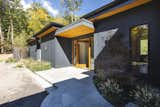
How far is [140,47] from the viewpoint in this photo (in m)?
5.00

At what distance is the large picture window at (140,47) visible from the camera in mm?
4708

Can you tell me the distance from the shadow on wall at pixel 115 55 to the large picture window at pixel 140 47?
0.31m

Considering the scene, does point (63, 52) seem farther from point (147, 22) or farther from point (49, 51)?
point (147, 22)

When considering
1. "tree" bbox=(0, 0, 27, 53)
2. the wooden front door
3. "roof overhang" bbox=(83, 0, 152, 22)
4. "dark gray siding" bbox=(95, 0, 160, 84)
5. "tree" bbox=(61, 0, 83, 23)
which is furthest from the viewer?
"tree" bbox=(61, 0, 83, 23)

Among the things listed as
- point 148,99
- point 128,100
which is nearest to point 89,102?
point 128,100

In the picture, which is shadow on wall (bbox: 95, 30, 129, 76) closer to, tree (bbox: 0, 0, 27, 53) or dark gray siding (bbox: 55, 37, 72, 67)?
dark gray siding (bbox: 55, 37, 72, 67)

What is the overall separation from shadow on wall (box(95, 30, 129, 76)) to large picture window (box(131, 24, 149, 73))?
314 millimetres

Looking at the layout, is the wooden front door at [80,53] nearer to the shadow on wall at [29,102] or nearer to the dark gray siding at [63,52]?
the dark gray siding at [63,52]

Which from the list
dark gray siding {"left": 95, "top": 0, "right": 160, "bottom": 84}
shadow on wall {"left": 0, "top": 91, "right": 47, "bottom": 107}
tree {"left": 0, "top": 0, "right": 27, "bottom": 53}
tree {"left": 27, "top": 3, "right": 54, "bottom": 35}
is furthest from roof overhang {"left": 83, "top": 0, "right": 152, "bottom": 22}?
tree {"left": 0, "top": 0, "right": 27, "bottom": 53}

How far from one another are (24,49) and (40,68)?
11.3 m

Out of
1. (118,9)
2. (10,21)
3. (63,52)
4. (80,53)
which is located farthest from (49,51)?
(10,21)

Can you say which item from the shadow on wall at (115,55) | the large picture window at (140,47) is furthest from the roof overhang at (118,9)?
the shadow on wall at (115,55)

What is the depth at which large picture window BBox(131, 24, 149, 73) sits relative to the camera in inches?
185

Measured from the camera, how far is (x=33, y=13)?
27.4 metres
